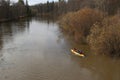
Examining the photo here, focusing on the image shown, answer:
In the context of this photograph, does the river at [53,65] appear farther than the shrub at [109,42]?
No

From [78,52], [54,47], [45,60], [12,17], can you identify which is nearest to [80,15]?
[54,47]

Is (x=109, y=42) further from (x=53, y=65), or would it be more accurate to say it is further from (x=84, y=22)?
(x=84, y=22)

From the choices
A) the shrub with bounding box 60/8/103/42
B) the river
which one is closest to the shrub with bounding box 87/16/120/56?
the river

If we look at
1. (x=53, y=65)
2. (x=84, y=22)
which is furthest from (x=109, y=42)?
(x=84, y=22)

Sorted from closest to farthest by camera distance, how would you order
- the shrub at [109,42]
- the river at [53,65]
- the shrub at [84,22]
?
the river at [53,65]
the shrub at [109,42]
the shrub at [84,22]

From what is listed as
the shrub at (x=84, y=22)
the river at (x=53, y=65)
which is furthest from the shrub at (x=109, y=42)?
the shrub at (x=84, y=22)

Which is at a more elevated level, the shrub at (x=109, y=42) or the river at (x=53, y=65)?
the shrub at (x=109, y=42)

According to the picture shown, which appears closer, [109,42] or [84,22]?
[109,42]

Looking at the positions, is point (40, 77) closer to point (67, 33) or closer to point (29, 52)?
point (29, 52)

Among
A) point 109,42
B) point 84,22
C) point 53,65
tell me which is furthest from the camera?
point 84,22

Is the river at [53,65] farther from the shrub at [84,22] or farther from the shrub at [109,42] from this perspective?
the shrub at [84,22]

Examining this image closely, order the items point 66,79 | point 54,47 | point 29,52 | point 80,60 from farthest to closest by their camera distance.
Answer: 1. point 54,47
2. point 29,52
3. point 80,60
4. point 66,79
